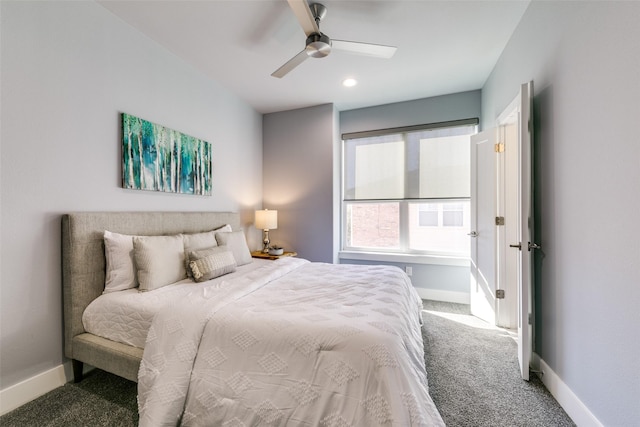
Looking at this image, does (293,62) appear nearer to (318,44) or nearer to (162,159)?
(318,44)

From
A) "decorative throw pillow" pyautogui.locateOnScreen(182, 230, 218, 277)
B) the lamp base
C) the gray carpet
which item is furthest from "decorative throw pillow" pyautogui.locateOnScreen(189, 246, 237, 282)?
the lamp base

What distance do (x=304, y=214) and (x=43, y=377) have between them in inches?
115

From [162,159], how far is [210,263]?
1.15 m

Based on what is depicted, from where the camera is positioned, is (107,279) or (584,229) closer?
(584,229)

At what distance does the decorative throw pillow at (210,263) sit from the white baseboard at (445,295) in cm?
264

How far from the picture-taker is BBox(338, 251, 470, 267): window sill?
3.44 metres

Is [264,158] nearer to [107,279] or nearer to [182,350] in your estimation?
[107,279]

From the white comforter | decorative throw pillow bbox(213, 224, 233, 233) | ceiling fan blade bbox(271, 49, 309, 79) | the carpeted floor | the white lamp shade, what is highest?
ceiling fan blade bbox(271, 49, 309, 79)

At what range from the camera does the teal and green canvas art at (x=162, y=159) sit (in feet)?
7.16

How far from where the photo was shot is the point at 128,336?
1607 millimetres

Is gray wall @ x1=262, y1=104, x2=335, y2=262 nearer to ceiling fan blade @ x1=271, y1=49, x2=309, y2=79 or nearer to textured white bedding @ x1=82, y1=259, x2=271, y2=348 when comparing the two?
ceiling fan blade @ x1=271, y1=49, x2=309, y2=79

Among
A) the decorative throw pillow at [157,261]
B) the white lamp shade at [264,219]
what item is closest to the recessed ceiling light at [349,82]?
the white lamp shade at [264,219]

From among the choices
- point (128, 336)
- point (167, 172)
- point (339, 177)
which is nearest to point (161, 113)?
point (167, 172)

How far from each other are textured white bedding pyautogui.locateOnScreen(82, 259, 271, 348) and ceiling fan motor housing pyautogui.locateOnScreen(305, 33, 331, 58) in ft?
6.63
